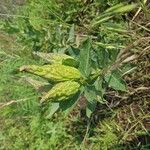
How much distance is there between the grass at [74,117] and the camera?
1.97 metres

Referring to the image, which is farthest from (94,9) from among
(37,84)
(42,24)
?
(37,84)

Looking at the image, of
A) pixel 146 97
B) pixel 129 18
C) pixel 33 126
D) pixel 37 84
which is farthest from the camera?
pixel 33 126

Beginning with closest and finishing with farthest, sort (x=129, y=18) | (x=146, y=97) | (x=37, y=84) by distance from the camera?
(x=37, y=84) < (x=146, y=97) < (x=129, y=18)

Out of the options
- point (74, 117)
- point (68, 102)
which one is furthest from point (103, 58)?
point (74, 117)

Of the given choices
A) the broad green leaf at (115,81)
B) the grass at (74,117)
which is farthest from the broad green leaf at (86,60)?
the grass at (74,117)

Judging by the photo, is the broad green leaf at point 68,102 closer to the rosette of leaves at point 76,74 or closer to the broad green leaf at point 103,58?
the rosette of leaves at point 76,74

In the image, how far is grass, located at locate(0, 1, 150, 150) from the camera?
197 cm

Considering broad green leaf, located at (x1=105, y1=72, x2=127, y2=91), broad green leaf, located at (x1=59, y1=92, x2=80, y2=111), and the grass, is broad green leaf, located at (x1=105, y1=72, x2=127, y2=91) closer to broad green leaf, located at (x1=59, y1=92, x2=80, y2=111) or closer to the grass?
broad green leaf, located at (x1=59, y1=92, x2=80, y2=111)

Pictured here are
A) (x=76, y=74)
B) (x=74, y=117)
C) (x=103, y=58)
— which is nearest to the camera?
(x=76, y=74)

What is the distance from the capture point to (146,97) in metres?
1.97

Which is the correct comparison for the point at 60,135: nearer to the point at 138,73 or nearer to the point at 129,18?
the point at 138,73

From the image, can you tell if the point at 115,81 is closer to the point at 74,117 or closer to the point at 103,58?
the point at 103,58

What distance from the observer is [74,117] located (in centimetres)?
222

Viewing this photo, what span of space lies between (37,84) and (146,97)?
2.50 ft
